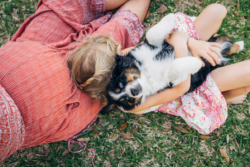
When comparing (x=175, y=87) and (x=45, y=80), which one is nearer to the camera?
(x=45, y=80)

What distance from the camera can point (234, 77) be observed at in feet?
7.10

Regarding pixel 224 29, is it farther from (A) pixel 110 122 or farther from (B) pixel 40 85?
(B) pixel 40 85

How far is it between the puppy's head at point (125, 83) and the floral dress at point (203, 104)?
0.95 metres

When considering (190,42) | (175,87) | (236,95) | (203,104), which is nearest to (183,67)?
(175,87)

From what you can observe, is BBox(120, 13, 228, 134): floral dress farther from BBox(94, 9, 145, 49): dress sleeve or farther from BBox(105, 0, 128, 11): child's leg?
BBox(105, 0, 128, 11): child's leg

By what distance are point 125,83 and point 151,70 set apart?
1.55 feet

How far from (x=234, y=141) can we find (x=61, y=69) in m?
3.10

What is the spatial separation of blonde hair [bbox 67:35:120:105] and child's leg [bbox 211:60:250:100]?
1693 mm

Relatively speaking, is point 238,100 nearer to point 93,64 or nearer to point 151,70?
point 151,70

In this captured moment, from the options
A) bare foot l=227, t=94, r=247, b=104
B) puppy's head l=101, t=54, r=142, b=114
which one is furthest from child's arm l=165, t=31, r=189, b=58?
bare foot l=227, t=94, r=247, b=104

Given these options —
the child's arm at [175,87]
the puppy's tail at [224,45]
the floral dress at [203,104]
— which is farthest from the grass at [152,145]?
the child's arm at [175,87]

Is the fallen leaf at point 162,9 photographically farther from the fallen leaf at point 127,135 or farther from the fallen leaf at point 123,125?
the fallen leaf at point 127,135

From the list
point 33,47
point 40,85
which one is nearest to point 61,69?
point 40,85

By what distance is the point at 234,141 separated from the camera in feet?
8.52
